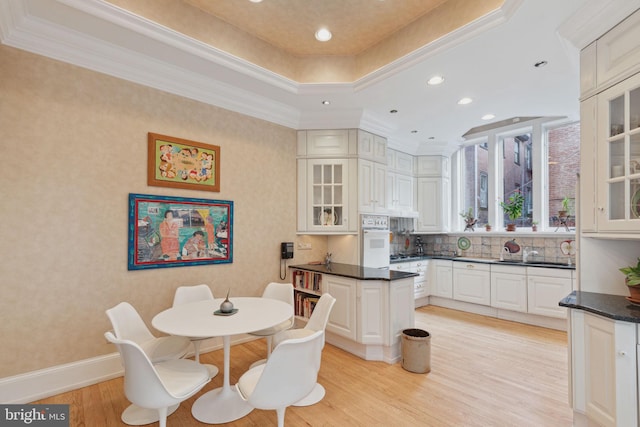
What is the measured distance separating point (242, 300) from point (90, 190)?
1687 mm

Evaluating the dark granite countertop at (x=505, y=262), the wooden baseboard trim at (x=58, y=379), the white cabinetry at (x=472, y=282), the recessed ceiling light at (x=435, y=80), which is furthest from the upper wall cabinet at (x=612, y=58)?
the wooden baseboard trim at (x=58, y=379)

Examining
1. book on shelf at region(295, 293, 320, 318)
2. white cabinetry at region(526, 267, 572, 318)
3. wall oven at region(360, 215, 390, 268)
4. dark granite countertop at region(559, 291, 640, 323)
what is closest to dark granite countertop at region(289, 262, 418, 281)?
wall oven at region(360, 215, 390, 268)

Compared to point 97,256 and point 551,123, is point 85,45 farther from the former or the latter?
point 551,123

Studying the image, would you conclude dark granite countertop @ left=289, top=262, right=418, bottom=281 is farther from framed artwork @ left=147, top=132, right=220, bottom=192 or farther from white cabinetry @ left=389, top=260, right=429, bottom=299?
framed artwork @ left=147, top=132, right=220, bottom=192

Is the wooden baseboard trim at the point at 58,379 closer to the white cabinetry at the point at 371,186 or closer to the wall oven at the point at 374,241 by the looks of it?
the wall oven at the point at 374,241

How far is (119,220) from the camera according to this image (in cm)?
282

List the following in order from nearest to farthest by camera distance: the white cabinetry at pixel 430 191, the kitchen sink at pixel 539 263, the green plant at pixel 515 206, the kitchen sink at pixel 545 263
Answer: the kitchen sink at pixel 539 263
the kitchen sink at pixel 545 263
the green plant at pixel 515 206
the white cabinetry at pixel 430 191

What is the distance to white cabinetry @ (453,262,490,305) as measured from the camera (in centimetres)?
472

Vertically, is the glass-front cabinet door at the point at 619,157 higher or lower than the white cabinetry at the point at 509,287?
higher

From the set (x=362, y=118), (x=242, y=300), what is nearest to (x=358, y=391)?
(x=242, y=300)

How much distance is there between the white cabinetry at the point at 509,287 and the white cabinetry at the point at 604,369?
2.64 metres

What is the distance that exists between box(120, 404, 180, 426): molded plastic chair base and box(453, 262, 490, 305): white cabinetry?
442 centimetres

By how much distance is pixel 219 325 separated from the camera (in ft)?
6.88

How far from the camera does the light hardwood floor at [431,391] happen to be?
222 cm
